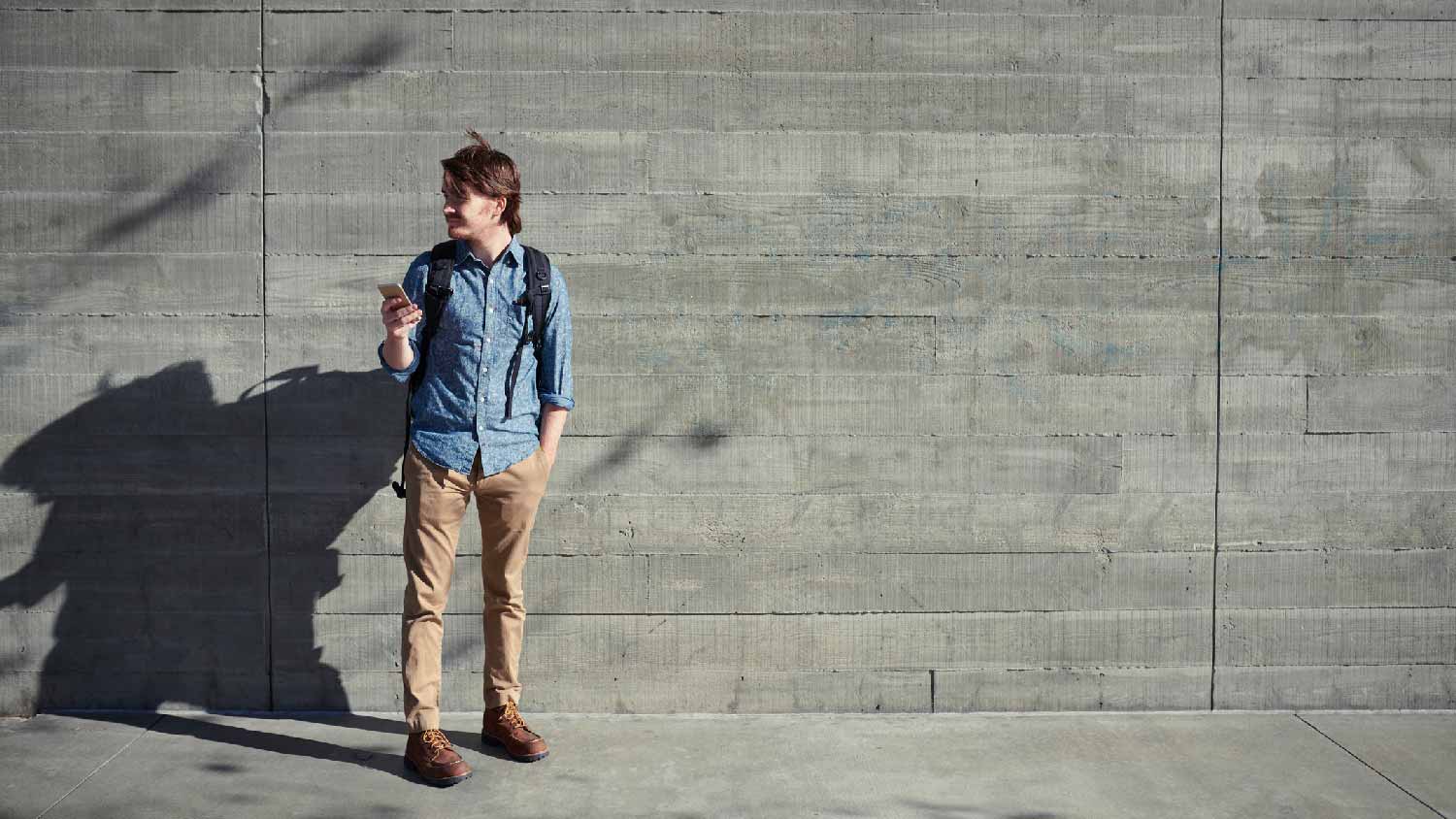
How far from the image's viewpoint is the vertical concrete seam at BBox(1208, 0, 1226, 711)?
4.37 metres

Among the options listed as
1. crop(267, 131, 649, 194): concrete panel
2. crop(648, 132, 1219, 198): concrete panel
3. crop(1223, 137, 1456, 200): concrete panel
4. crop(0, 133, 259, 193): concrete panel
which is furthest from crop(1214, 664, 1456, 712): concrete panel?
crop(0, 133, 259, 193): concrete panel

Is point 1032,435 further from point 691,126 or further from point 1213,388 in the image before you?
point 691,126

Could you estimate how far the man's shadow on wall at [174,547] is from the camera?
14.2ft

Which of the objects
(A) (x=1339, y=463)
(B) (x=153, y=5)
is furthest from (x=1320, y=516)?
(B) (x=153, y=5)

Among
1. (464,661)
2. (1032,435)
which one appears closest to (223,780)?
(464,661)

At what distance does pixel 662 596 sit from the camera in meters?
4.39

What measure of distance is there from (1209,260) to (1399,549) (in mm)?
A: 1304

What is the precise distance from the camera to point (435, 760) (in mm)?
3738

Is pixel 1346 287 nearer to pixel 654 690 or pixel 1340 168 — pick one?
pixel 1340 168

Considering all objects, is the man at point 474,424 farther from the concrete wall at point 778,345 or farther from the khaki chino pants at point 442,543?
the concrete wall at point 778,345

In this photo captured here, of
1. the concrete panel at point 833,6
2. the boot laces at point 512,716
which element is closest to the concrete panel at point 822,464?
the boot laces at point 512,716

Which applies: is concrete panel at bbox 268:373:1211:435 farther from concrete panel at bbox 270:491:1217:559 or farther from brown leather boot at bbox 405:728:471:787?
brown leather boot at bbox 405:728:471:787

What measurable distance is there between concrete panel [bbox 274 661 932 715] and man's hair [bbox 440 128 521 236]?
68.3 inches

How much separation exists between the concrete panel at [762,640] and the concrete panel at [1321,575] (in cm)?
26
